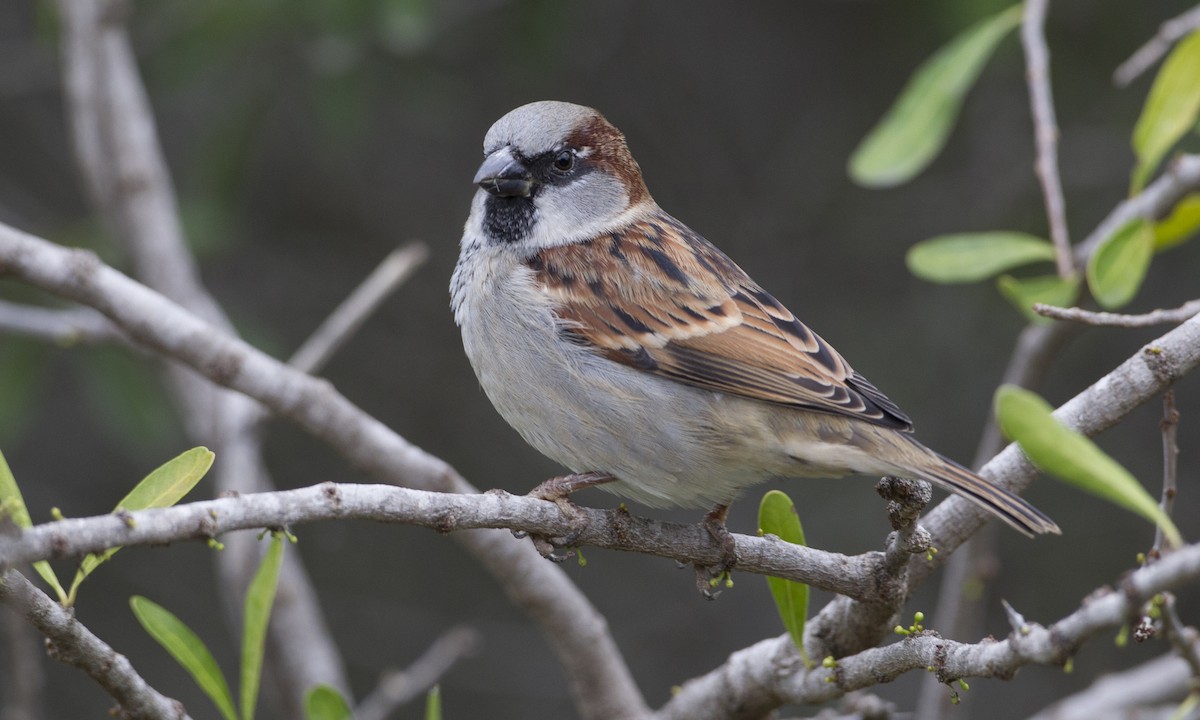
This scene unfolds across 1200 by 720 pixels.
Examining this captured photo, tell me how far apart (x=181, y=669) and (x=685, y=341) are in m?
4.17

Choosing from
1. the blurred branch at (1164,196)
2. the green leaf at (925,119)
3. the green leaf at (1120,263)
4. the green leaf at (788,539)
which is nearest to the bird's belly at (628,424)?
the green leaf at (788,539)

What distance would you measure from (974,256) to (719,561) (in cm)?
127

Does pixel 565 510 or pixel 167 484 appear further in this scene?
pixel 565 510

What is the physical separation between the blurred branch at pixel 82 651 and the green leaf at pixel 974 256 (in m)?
2.10

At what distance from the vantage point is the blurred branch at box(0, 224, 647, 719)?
317cm

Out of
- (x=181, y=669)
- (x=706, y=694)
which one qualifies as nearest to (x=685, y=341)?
(x=706, y=694)

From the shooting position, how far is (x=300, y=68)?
5.37 meters

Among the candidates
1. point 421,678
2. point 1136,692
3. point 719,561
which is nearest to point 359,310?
point 421,678

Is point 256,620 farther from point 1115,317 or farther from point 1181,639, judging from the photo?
point 1115,317

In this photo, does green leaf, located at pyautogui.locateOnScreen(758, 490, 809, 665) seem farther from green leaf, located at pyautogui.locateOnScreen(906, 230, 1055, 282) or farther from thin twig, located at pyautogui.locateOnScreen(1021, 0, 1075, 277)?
thin twig, located at pyautogui.locateOnScreen(1021, 0, 1075, 277)

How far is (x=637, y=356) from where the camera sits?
2.97 m

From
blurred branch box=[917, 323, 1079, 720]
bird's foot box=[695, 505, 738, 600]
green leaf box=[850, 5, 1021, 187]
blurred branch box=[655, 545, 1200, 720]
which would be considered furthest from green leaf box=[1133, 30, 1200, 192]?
bird's foot box=[695, 505, 738, 600]

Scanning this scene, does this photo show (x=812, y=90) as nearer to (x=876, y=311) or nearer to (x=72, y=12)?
(x=876, y=311)

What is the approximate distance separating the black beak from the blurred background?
1.75 m
